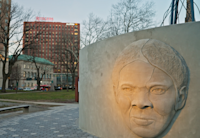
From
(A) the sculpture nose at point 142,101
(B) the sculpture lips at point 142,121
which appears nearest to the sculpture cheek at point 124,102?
(A) the sculpture nose at point 142,101

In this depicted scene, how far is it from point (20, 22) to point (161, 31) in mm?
30299

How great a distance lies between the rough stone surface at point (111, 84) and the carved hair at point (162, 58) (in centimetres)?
16

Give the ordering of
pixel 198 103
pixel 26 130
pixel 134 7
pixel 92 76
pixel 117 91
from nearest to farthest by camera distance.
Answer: pixel 198 103 < pixel 117 91 < pixel 92 76 < pixel 26 130 < pixel 134 7

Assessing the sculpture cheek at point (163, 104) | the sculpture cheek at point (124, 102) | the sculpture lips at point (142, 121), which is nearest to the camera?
the sculpture cheek at point (163, 104)

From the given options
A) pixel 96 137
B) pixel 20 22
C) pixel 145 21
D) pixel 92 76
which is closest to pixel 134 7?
pixel 145 21

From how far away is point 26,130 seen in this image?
6176 millimetres

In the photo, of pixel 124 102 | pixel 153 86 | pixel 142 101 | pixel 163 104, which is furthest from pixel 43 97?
pixel 163 104

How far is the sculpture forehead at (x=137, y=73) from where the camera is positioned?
3.92 m

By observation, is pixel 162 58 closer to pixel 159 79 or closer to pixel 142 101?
pixel 159 79

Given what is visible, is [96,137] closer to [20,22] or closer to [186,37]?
[186,37]

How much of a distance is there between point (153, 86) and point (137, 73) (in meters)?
0.50

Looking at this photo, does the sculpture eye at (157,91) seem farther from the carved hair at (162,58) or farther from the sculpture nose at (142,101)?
the carved hair at (162,58)

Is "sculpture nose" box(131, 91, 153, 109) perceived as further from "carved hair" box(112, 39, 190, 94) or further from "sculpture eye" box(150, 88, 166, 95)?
"carved hair" box(112, 39, 190, 94)

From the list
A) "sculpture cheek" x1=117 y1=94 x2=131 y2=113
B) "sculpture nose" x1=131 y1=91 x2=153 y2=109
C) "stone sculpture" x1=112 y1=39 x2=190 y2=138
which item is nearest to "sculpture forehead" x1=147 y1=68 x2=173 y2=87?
"stone sculpture" x1=112 y1=39 x2=190 y2=138
